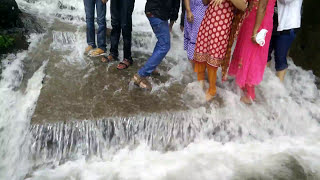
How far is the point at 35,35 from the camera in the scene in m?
5.20

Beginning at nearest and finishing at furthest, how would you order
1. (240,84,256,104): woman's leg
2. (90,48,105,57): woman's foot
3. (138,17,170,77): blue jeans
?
(138,17,170,77): blue jeans, (240,84,256,104): woman's leg, (90,48,105,57): woman's foot

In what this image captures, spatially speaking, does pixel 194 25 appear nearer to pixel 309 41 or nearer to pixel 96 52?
pixel 96 52

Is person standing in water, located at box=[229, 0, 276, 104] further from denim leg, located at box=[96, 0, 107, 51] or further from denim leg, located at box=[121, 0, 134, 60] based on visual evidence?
denim leg, located at box=[96, 0, 107, 51]

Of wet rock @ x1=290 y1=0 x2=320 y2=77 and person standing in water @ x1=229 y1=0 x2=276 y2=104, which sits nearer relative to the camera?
person standing in water @ x1=229 y1=0 x2=276 y2=104

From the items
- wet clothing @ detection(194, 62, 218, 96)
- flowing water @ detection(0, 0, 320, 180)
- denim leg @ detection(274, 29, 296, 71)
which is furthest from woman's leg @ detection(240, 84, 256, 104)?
denim leg @ detection(274, 29, 296, 71)

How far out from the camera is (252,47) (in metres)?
3.46

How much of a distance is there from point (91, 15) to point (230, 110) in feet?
8.69

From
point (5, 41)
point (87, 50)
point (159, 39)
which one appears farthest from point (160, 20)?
point (5, 41)

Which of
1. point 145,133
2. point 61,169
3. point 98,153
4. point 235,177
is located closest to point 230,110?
point 235,177

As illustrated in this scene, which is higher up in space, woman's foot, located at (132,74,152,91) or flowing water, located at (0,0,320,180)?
woman's foot, located at (132,74,152,91)

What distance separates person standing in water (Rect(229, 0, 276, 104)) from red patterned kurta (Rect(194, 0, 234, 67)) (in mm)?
266

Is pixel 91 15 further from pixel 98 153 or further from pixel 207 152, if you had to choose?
pixel 207 152

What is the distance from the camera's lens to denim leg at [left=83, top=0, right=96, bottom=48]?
14.7ft

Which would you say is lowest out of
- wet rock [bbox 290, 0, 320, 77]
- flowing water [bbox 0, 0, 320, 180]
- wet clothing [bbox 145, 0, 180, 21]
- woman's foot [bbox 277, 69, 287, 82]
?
flowing water [bbox 0, 0, 320, 180]
